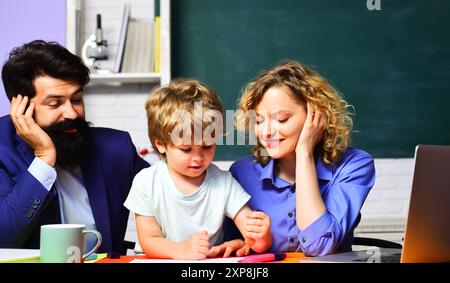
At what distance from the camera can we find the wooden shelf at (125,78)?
8.47ft

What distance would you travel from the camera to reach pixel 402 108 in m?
2.73

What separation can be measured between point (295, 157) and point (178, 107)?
36cm

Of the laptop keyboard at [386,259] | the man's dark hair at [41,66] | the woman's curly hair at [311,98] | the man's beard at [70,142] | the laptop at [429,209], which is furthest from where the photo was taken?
the man's dark hair at [41,66]

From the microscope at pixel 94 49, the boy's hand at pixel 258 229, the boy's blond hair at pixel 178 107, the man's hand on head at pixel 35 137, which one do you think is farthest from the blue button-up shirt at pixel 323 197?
the microscope at pixel 94 49

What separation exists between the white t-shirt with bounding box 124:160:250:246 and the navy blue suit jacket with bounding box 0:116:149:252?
0.28 meters

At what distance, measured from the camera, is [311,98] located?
4.69ft

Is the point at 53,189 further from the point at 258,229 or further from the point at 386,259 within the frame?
the point at 386,259

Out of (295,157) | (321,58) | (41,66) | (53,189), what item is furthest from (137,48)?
(295,157)

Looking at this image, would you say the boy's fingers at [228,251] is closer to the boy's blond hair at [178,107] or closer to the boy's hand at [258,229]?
the boy's hand at [258,229]

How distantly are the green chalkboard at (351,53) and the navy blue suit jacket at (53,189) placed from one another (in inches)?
40.6
